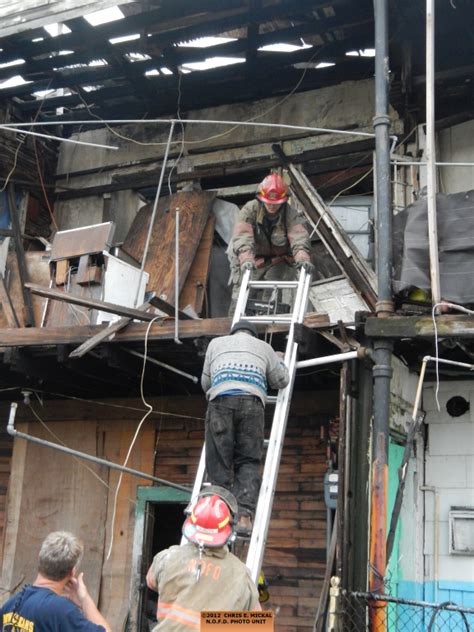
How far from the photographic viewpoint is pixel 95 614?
4258 millimetres

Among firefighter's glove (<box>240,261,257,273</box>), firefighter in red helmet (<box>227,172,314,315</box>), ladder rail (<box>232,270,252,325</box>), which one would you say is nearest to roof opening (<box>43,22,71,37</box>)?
firefighter in red helmet (<box>227,172,314,315</box>)

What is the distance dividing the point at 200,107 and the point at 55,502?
522cm

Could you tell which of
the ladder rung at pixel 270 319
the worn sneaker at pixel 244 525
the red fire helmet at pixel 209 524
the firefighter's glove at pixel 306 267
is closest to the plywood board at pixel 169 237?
the firefighter's glove at pixel 306 267

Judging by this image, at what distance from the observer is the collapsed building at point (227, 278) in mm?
7320

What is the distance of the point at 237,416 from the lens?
21.0 ft

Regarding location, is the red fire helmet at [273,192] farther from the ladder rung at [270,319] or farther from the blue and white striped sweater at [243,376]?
the blue and white striped sweater at [243,376]

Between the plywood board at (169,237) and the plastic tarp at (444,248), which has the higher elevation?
the plywood board at (169,237)

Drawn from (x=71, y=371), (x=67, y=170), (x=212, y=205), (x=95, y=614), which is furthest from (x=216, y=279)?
(x=95, y=614)

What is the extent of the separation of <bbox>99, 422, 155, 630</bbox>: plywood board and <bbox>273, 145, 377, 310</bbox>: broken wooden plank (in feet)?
9.98

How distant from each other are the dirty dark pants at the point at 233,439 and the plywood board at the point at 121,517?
3.43 meters

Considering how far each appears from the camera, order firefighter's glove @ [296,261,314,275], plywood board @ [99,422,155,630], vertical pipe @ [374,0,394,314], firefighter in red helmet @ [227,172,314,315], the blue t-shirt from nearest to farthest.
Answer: the blue t-shirt, vertical pipe @ [374,0,394,314], firefighter's glove @ [296,261,314,275], firefighter in red helmet @ [227,172,314,315], plywood board @ [99,422,155,630]

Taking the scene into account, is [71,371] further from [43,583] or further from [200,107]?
[43,583]

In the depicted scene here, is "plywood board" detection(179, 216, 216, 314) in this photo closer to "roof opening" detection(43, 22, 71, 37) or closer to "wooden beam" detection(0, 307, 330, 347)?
"wooden beam" detection(0, 307, 330, 347)

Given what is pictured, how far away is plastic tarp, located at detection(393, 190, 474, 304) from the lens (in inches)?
279
